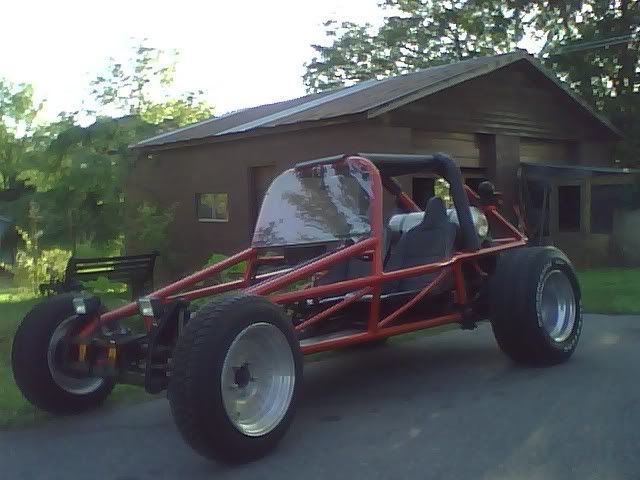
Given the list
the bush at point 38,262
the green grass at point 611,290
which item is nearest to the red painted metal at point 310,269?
the green grass at point 611,290

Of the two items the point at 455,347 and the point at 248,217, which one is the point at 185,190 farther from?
the point at 455,347

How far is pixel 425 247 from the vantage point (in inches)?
273

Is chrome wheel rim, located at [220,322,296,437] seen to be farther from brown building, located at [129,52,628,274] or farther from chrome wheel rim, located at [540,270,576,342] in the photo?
brown building, located at [129,52,628,274]

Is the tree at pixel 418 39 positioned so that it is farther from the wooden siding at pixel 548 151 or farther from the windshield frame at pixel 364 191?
the windshield frame at pixel 364 191

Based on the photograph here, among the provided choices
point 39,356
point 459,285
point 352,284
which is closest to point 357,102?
point 459,285

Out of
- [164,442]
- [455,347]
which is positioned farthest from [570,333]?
[164,442]

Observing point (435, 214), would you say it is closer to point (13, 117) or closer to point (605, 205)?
point (605, 205)

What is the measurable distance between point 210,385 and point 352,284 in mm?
1690

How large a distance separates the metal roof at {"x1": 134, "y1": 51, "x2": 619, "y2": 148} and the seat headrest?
6.94m

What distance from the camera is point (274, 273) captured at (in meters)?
6.49

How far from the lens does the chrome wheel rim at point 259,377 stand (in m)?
4.56

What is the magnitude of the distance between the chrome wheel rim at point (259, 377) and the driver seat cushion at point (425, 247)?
6.20 ft

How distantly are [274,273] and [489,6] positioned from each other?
2352 cm

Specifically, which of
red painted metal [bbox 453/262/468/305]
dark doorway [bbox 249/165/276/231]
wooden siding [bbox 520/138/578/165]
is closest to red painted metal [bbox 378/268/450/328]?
red painted metal [bbox 453/262/468/305]
